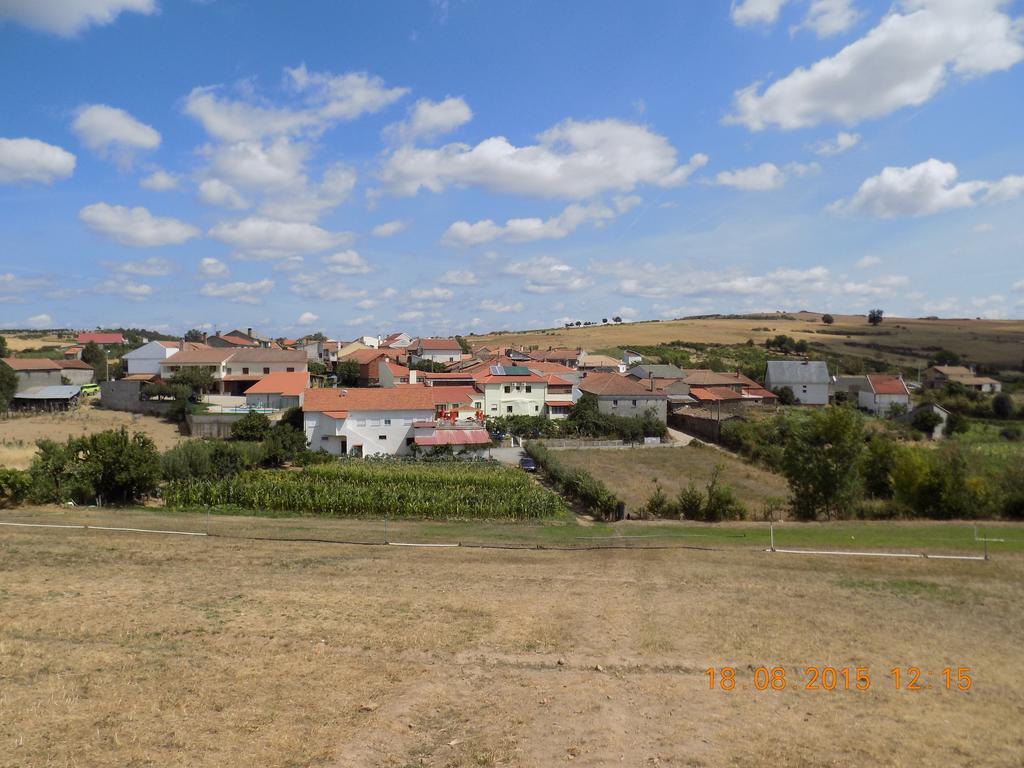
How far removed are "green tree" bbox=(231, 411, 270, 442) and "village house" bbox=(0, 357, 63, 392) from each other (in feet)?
119

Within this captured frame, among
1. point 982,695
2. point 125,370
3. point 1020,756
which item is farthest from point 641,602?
point 125,370

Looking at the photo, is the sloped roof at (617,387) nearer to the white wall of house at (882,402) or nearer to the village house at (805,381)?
the village house at (805,381)

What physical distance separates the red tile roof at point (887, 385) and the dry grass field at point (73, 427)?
240 ft

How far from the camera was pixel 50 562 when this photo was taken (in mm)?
17141

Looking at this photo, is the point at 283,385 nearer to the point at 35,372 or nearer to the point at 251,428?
the point at 251,428

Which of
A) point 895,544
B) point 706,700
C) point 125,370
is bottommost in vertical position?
point 895,544

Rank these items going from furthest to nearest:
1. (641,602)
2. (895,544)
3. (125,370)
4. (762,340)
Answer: (762,340) → (125,370) → (895,544) → (641,602)

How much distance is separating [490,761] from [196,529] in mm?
18677

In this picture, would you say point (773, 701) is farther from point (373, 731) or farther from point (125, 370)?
point (125, 370)

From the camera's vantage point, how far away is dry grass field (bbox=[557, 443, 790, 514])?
119 ft

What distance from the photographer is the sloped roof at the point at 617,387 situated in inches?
2391

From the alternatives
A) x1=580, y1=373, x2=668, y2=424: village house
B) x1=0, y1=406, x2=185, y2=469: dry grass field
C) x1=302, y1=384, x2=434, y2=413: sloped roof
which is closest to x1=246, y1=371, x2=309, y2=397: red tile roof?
x1=302, y1=384, x2=434, y2=413: sloped roof

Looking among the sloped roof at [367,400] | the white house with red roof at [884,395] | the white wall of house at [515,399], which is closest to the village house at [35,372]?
the sloped roof at [367,400]
